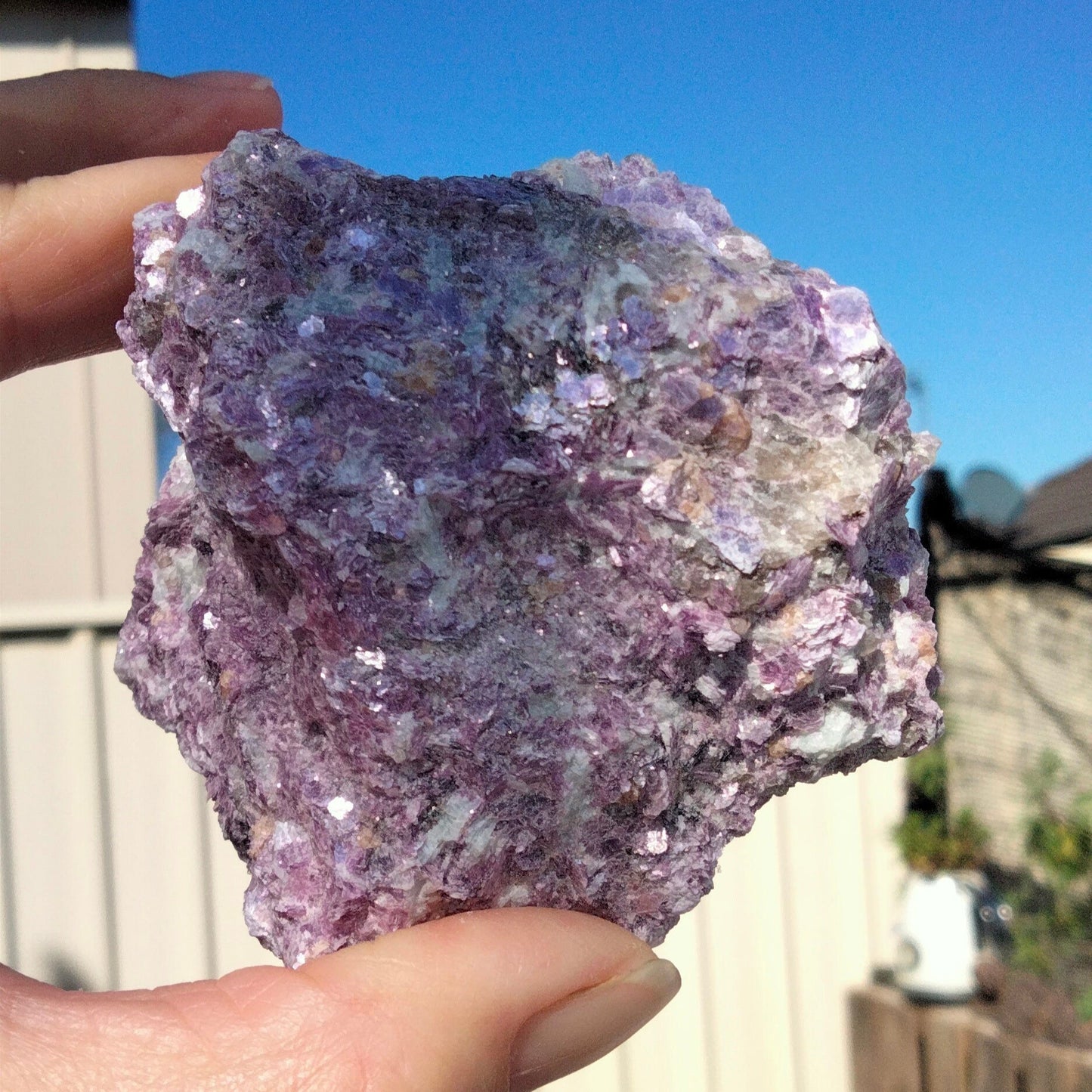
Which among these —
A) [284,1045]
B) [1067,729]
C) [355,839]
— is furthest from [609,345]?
[1067,729]

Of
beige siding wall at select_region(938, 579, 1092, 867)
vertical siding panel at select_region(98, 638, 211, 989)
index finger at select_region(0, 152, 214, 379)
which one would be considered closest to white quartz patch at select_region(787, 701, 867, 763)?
index finger at select_region(0, 152, 214, 379)

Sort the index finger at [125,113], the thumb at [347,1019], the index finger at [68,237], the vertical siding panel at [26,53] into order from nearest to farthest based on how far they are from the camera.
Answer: the thumb at [347,1019] < the index finger at [68,237] < the index finger at [125,113] < the vertical siding panel at [26,53]

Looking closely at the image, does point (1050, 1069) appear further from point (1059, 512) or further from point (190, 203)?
point (1059, 512)

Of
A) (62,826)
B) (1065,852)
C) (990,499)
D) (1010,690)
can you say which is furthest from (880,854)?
(62,826)

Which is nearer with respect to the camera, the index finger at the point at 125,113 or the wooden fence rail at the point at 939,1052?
the index finger at the point at 125,113

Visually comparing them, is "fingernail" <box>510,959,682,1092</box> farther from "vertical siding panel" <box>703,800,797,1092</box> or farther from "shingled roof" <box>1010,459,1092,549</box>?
"shingled roof" <box>1010,459,1092,549</box>

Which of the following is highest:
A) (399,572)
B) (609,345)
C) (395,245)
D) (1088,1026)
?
(395,245)

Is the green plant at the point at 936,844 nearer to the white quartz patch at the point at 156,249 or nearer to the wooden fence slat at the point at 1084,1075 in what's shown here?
the wooden fence slat at the point at 1084,1075

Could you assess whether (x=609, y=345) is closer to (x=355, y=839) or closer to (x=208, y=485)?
(x=208, y=485)

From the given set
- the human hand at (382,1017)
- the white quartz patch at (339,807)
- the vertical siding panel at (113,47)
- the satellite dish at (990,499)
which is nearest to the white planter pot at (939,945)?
the satellite dish at (990,499)
